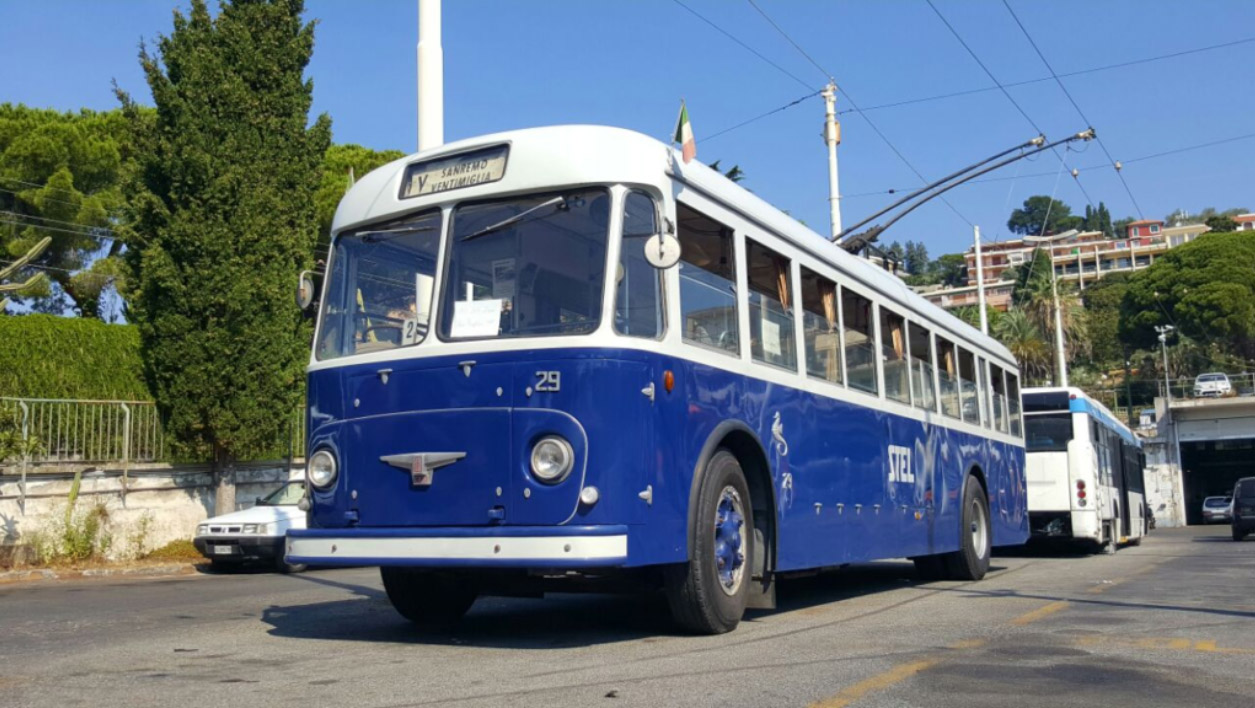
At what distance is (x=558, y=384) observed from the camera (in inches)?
270

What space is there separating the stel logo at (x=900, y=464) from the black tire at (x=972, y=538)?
2318 millimetres

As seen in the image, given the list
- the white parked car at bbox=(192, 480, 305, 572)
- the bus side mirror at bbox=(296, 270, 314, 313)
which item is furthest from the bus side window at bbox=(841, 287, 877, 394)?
the white parked car at bbox=(192, 480, 305, 572)

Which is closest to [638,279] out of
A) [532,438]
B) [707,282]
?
[707,282]

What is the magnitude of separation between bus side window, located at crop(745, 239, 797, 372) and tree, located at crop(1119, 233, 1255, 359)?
265 feet

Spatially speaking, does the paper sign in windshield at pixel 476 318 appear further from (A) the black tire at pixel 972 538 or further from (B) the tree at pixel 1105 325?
(B) the tree at pixel 1105 325

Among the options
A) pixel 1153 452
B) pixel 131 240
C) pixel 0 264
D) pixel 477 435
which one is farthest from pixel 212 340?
pixel 1153 452

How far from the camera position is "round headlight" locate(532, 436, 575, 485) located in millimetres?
6762

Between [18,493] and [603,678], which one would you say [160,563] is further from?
[603,678]

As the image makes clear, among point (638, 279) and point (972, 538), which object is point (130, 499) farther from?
point (638, 279)

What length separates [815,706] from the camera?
5230mm

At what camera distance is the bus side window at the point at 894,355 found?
11.6m

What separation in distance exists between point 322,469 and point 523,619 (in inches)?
93.5

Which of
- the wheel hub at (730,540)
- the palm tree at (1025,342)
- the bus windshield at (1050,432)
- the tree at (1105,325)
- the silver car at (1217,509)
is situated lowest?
the silver car at (1217,509)

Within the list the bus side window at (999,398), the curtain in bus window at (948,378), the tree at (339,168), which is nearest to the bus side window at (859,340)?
the curtain in bus window at (948,378)
